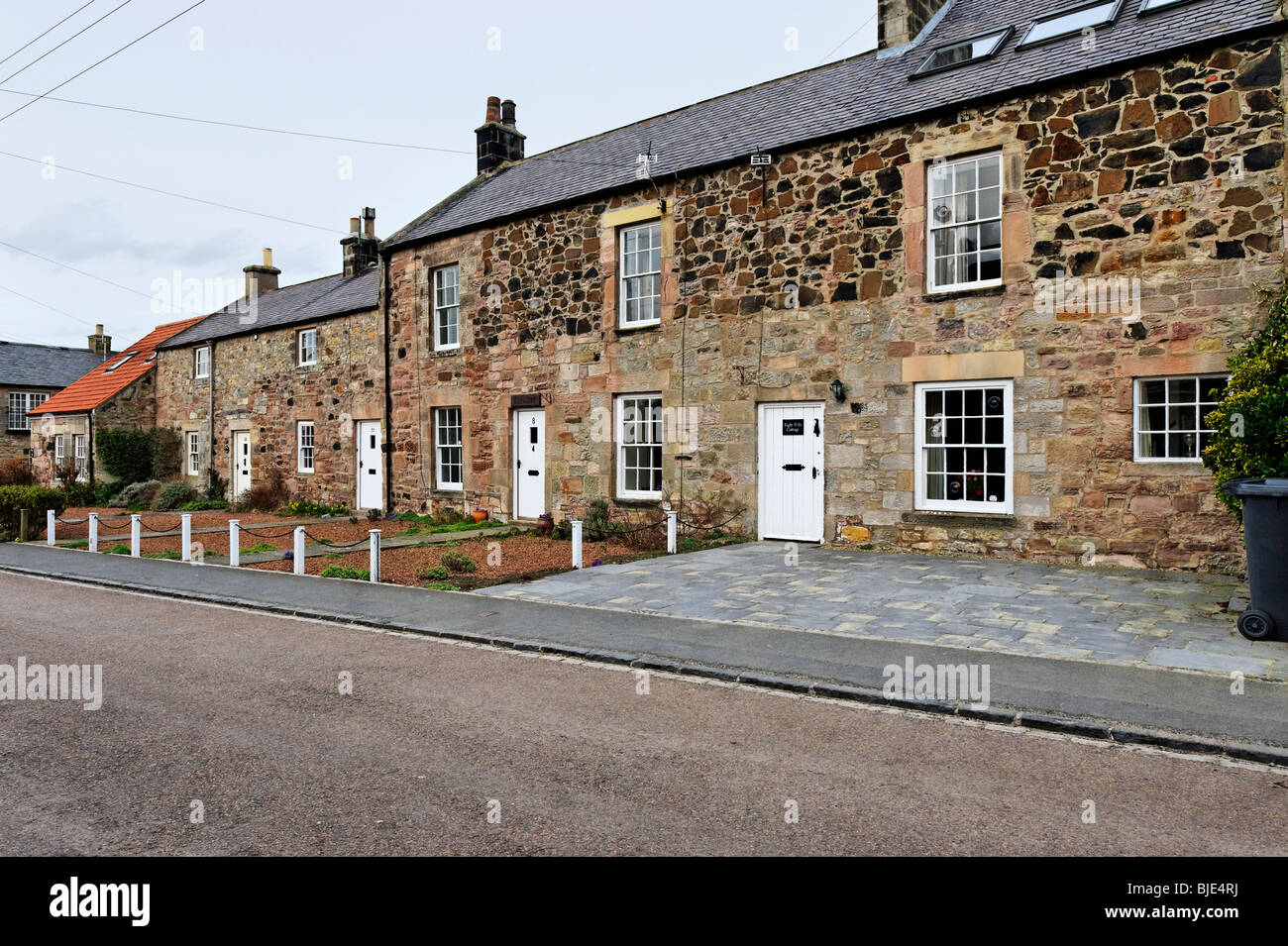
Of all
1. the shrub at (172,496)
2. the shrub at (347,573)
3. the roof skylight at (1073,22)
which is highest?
the roof skylight at (1073,22)

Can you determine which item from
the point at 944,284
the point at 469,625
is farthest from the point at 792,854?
the point at 944,284

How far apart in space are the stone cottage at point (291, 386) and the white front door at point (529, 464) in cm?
525

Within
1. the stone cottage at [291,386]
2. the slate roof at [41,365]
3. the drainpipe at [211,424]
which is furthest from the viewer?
the slate roof at [41,365]

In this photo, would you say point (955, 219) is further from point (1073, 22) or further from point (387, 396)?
point (387, 396)

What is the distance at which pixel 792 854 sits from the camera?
3.72 m

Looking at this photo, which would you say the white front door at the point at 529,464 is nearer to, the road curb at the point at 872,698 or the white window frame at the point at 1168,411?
the road curb at the point at 872,698

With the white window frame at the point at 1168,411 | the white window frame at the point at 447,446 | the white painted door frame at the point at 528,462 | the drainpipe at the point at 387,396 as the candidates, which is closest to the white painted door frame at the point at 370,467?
the drainpipe at the point at 387,396

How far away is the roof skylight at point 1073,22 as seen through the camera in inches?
498

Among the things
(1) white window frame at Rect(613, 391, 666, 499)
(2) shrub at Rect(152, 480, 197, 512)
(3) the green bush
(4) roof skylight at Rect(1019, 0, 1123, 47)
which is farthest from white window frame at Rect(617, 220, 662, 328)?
(2) shrub at Rect(152, 480, 197, 512)

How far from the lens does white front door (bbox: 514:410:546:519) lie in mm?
18109

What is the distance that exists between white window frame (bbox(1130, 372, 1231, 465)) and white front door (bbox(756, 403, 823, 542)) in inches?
178

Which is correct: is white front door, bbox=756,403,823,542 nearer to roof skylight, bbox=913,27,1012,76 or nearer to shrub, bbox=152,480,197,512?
roof skylight, bbox=913,27,1012,76

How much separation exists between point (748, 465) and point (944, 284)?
4308mm
